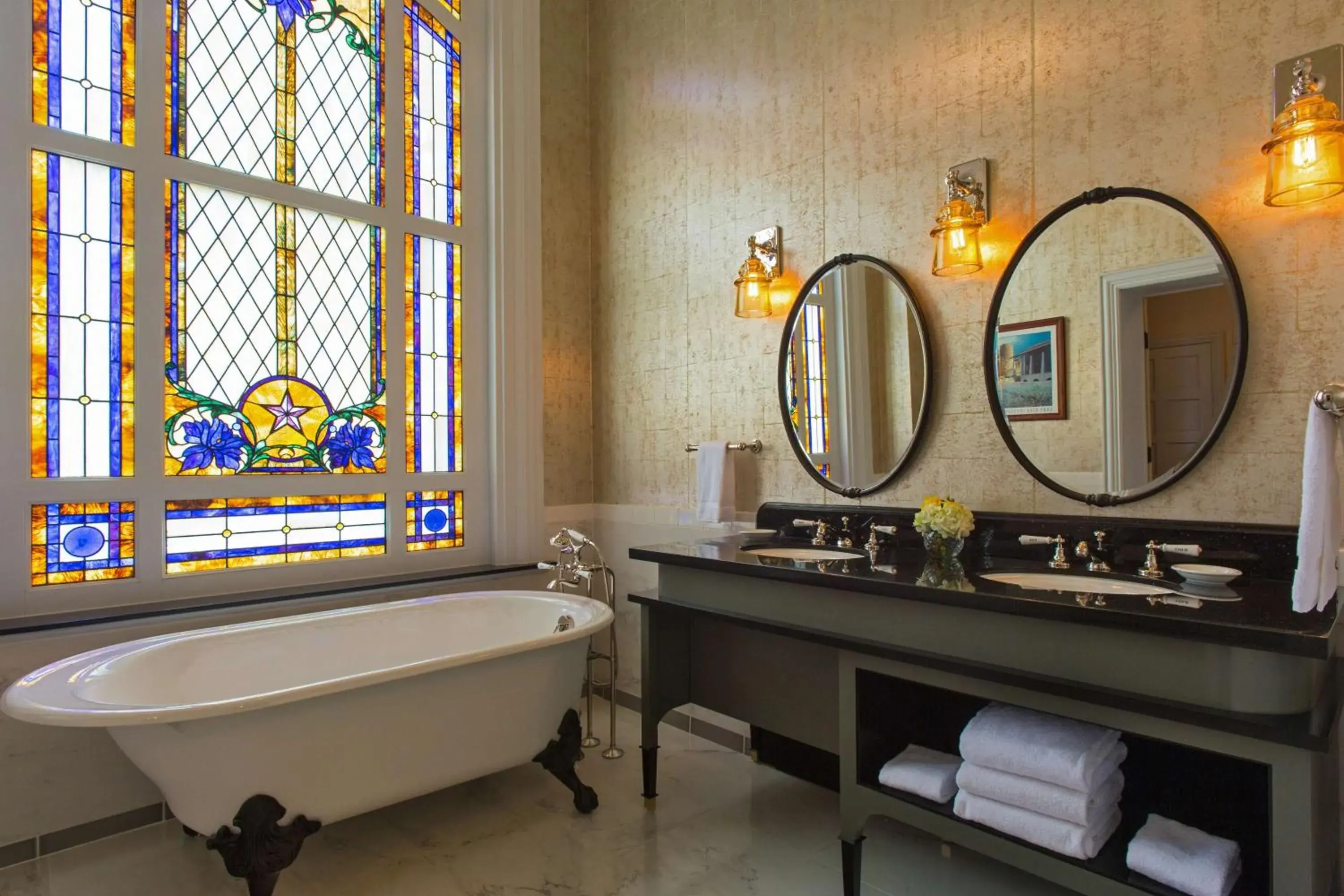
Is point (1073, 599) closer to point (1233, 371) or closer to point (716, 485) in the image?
point (1233, 371)

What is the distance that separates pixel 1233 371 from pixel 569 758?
1.98 meters

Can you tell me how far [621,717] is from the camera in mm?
3090

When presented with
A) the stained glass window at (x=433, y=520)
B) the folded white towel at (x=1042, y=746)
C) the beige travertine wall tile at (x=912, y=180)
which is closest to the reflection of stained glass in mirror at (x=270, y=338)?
the stained glass window at (x=433, y=520)

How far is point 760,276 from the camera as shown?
8.52 feet

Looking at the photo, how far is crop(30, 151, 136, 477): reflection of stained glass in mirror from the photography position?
2195mm

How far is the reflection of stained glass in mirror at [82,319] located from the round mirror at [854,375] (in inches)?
82.0

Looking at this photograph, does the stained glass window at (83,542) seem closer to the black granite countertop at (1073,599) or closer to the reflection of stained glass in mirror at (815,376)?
the black granite countertop at (1073,599)

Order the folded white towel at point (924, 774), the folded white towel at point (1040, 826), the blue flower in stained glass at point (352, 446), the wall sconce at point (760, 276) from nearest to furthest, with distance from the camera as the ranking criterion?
the folded white towel at point (1040, 826), the folded white towel at point (924, 774), the wall sconce at point (760, 276), the blue flower in stained glass at point (352, 446)

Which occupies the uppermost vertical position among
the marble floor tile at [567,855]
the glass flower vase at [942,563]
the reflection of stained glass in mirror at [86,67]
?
the reflection of stained glass in mirror at [86,67]

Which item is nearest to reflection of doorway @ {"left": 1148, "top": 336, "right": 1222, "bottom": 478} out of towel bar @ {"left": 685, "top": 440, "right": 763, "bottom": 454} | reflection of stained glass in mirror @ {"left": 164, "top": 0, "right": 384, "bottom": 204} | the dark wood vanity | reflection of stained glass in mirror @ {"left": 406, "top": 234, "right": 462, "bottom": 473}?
the dark wood vanity

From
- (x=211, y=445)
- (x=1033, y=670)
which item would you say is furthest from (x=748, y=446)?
(x=211, y=445)

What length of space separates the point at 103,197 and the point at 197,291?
1.16 feet

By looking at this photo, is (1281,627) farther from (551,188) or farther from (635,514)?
(551,188)

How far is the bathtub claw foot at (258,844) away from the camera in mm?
1709
